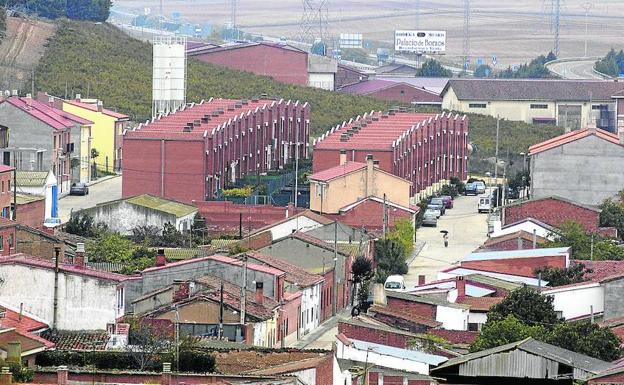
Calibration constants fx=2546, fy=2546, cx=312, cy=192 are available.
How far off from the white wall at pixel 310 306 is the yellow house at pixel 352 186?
54.9 feet

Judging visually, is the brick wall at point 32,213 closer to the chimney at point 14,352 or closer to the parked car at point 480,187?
the parked car at point 480,187

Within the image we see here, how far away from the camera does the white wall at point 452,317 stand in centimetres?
5081

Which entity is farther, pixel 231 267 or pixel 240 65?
pixel 240 65

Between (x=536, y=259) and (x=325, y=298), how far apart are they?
5.62m

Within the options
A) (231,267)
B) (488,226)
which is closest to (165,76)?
(488,226)

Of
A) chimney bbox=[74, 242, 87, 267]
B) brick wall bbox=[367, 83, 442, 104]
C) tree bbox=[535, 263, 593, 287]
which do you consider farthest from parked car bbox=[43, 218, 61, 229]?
brick wall bbox=[367, 83, 442, 104]

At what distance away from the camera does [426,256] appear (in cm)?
6894

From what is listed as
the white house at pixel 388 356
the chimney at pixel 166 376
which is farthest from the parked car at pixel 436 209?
the chimney at pixel 166 376

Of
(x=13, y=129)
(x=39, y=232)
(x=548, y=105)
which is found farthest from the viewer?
(x=548, y=105)

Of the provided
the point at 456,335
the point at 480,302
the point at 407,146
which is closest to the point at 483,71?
the point at 407,146

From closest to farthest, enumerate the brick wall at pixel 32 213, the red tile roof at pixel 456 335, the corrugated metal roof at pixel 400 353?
the corrugated metal roof at pixel 400 353 < the red tile roof at pixel 456 335 < the brick wall at pixel 32 213

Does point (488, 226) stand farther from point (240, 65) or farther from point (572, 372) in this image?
point (240, 65)

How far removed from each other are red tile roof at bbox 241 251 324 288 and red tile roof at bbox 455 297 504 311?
12.1 ft

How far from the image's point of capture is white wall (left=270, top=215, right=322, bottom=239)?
67.1 meters
